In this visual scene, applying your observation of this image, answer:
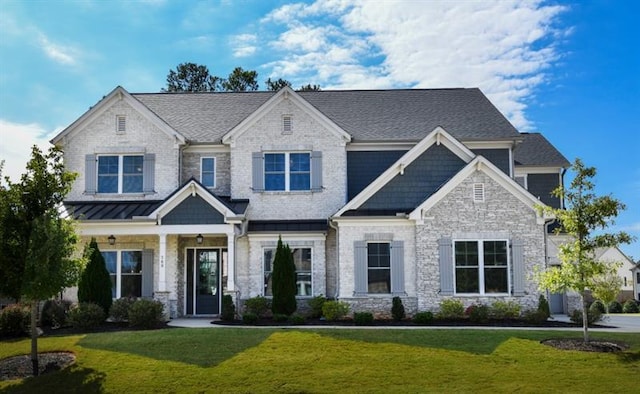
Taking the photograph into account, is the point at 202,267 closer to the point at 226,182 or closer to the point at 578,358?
the point at 226,182

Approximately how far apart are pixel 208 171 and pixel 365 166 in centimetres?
626

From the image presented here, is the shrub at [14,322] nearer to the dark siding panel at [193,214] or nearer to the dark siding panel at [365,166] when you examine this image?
the dark siding panel at [193,214]

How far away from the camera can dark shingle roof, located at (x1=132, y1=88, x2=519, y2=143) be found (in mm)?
25703

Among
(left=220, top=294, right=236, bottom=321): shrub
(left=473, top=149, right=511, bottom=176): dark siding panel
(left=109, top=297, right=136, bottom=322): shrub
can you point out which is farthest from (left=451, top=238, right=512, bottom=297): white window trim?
(left=109, top=297, right=136, bottom=322): shrub

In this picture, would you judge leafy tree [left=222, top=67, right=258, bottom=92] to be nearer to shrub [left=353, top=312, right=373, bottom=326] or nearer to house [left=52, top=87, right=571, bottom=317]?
house [left=52, top=87, right=571, bottom=317]

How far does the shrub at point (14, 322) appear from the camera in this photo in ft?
61.1

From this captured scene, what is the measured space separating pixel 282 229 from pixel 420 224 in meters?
5.10

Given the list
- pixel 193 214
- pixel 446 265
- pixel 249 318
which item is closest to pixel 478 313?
pixel 446 265

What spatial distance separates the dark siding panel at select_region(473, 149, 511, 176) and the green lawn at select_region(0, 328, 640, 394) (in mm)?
9837

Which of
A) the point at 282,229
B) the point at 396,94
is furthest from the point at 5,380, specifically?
the point at 396,94

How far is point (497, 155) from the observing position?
25.5 m

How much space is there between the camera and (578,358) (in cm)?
1473

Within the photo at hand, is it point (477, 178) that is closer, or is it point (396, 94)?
point (477, 178)

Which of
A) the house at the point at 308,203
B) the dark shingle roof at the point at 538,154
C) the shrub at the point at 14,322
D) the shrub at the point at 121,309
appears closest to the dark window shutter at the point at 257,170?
the house at the point at 308,203
